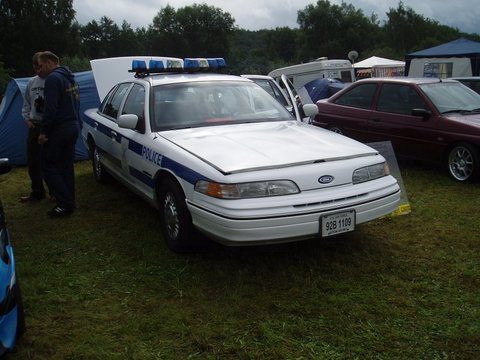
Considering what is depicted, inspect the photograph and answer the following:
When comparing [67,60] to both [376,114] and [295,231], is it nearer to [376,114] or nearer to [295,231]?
[376,114]

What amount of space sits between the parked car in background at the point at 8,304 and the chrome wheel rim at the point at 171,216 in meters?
1.41

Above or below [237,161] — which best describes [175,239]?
below

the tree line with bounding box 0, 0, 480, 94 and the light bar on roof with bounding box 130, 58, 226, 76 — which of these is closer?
the light bar on roof with bounding box 130, 58, 226, 76

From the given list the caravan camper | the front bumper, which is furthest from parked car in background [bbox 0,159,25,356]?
the caravan camper

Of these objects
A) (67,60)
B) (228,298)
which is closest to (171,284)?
(228,298)

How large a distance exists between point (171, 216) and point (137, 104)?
157 cm

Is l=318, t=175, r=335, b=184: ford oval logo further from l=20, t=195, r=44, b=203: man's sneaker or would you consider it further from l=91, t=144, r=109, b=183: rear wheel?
l=20, t=195, r=44, b=203: man's sneaker

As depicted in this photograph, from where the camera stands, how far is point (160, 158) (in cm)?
414

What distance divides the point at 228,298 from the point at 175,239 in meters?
0.88

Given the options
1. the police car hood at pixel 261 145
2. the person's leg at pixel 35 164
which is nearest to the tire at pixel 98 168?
the person's leg at pixel 35 164

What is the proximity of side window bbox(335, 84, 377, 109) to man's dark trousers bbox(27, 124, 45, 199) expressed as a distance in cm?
471

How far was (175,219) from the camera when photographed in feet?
13.2

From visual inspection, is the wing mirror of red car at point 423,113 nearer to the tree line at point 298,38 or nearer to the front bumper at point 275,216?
the front bumper at point 275,216

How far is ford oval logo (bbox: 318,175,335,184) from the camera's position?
353cm
